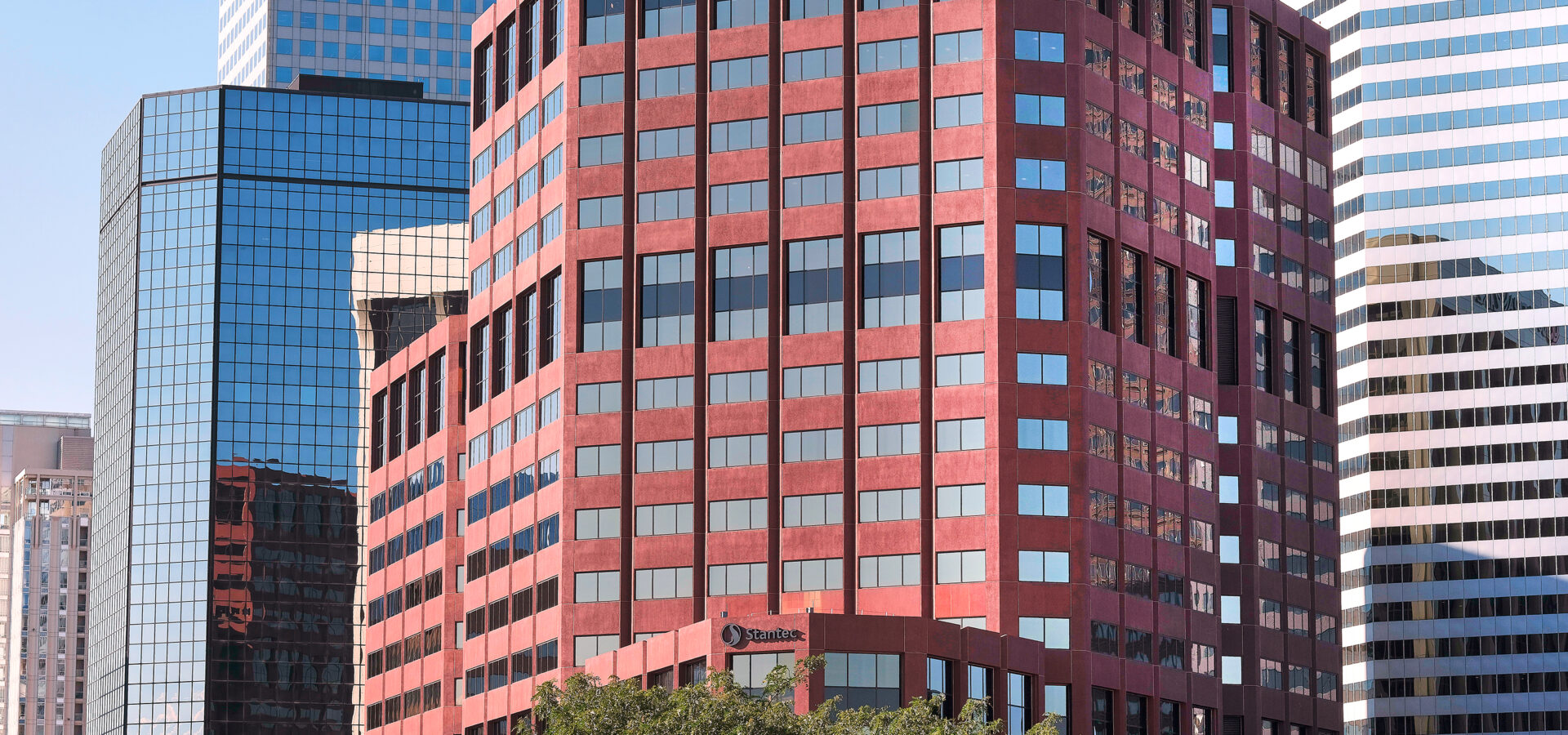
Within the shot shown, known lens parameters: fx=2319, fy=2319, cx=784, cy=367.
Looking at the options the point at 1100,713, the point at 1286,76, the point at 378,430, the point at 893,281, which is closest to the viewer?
the point at 1100,713

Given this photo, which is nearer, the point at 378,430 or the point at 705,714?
the point at 705,714

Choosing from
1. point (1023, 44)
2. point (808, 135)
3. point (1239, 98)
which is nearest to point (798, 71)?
point (808, 135)

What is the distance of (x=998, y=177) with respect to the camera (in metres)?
138

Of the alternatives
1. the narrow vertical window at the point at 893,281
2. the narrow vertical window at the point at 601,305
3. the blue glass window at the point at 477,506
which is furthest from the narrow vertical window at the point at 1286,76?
the blue glass window at the point at 477,506

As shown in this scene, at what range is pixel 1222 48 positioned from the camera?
163 metres

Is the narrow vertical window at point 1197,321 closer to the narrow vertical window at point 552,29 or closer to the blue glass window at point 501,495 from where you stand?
the narrow vertical window at point 552,29

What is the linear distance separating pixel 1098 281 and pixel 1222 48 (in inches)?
1196

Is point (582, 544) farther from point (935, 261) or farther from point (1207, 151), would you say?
point (1207, 151)

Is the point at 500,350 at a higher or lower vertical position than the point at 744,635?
higher

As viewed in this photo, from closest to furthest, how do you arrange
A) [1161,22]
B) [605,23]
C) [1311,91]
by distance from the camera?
1. [605,23]
2. [1161,22]
3. [1311,91]

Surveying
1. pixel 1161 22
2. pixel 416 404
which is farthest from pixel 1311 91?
pixel 416 404

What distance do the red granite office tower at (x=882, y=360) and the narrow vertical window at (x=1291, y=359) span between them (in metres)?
7.87

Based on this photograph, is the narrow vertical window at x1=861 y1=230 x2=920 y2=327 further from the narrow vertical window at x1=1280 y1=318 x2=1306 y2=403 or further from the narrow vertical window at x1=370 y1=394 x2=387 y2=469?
the narrow vertical window at x1=370 y1=394 x2=387 y2=469

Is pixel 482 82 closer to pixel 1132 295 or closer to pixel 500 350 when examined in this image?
pixel 500 350
